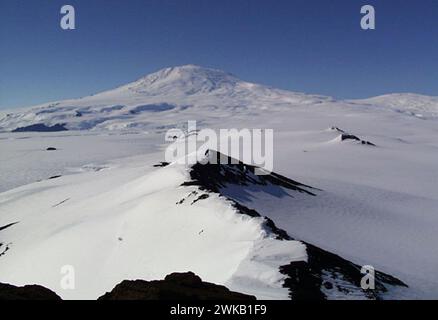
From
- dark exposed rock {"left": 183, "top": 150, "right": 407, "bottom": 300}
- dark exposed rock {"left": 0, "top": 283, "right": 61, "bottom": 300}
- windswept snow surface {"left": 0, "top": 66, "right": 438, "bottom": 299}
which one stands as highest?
dark exposed rock {"left": 0, "top": 283, "right": 61, "bottom": 300}

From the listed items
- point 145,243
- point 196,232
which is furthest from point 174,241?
point 145,243

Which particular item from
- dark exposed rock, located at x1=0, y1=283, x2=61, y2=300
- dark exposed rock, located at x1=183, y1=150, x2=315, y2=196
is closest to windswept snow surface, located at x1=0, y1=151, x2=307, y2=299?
dark exposed rock, located at x1=183, y1=150, x2=315, y2=196

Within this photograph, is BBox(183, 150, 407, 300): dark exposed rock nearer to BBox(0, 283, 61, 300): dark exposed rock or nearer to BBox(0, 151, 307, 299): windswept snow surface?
BBox(0, 151, 307, 299): windswept snow surface

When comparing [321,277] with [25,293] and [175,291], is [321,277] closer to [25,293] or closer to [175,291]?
[175,291]

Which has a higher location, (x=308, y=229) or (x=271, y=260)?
(x=271, y=260)

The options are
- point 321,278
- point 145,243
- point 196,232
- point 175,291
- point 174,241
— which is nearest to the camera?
point 175,291

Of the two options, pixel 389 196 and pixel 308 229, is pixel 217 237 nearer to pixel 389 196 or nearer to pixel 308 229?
pixel 308 229
